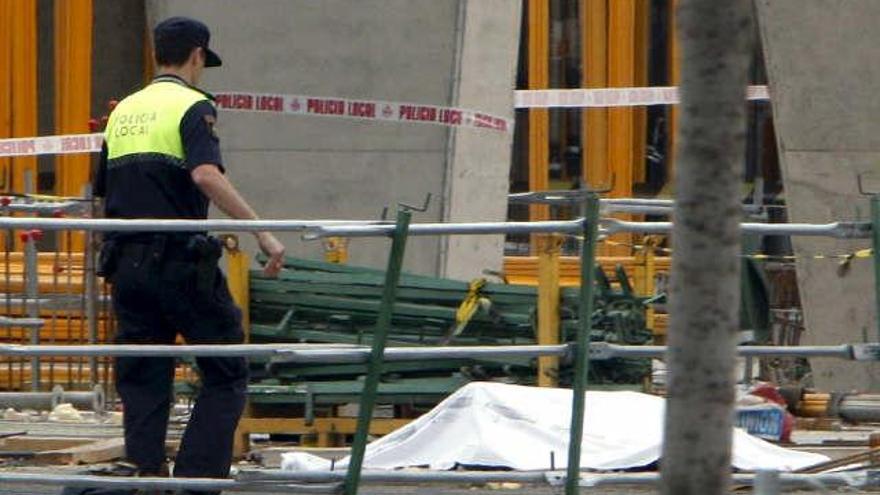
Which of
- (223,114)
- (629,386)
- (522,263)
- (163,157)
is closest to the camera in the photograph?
(163,157)

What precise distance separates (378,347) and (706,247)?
7.11ft

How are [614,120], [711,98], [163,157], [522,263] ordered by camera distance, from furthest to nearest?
[614,120] → [522,263] → [163,157] → [711,98]

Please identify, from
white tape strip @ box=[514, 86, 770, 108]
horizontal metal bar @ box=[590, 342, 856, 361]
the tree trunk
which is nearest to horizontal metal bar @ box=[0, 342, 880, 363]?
horizontal metal bar @ box=[590, 342, 856, 361]

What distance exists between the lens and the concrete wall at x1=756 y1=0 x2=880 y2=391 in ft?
42.5

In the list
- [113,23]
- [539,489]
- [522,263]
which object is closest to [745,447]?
[539,489]

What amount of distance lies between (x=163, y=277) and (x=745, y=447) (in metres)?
3.09

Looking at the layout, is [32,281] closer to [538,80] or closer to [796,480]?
[796,480]

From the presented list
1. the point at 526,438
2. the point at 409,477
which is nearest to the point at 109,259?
the point at 409,477

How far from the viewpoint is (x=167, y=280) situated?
716cm

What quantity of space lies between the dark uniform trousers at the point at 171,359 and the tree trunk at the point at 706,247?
278 cm

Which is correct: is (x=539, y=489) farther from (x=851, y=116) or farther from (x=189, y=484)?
(x=851, y=116)

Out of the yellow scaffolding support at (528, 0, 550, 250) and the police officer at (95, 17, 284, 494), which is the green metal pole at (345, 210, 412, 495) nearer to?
the police officer at (95, 17, 284, 494)

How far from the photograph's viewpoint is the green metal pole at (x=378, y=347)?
258 inches

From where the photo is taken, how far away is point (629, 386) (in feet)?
34.6
